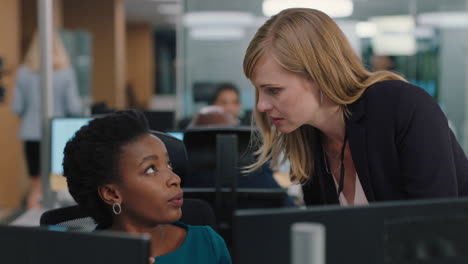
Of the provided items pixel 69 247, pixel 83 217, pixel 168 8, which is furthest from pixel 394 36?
pixel 168 8

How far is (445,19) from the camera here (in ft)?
19.9

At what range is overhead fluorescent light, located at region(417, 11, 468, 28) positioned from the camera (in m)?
6.05

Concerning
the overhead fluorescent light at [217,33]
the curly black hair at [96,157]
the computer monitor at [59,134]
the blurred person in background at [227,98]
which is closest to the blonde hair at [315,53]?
the curly black hair at [96,157]

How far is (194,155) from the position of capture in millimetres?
2479

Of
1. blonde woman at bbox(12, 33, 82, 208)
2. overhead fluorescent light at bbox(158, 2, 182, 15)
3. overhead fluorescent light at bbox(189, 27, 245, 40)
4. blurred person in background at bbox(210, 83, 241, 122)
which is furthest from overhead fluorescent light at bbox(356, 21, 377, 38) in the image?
overhead fluorescent light at bbox(158, 2, 182, 15)

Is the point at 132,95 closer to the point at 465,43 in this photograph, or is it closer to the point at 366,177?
the point at 465,43

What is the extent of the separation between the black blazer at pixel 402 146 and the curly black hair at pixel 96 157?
51 centimetres

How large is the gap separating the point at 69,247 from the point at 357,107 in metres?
0.86

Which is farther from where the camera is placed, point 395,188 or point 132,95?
point 132,95

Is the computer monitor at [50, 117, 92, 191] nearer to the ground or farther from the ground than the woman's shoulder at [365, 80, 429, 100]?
nearer to the ground

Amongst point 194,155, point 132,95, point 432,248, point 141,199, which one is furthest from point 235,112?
point 132,95

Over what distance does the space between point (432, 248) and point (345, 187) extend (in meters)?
0.82

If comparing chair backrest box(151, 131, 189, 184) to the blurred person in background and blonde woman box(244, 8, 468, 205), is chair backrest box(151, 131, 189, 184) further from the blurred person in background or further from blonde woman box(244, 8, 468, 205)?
the blurred person in background

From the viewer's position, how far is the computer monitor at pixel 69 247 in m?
0.64
